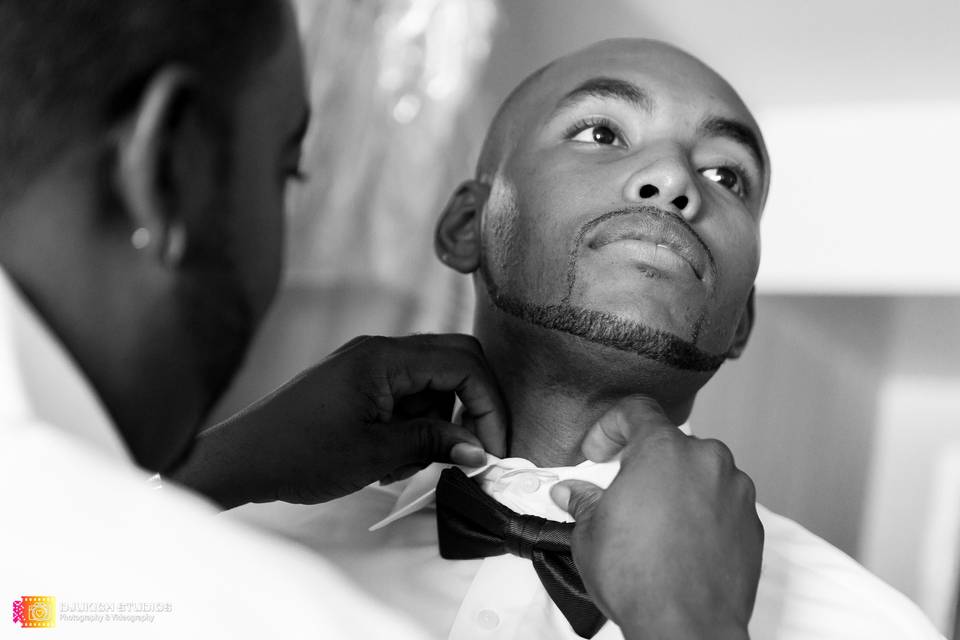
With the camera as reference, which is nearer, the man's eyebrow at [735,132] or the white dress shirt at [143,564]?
the white dress shirt at [143,564]

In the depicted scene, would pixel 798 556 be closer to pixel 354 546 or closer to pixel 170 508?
pixel 354 546

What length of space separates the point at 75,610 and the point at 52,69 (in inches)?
11.7

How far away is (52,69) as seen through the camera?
556mm

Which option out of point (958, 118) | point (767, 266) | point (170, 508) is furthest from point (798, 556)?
point (958, 118)

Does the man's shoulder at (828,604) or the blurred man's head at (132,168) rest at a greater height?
the blurred man's head at (132,168)

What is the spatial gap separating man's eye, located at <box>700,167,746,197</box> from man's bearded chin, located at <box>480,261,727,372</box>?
0.90 feet

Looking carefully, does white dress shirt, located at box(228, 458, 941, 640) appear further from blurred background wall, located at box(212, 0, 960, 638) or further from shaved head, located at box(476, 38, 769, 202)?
blurred background wall, located at box(212, 0, 960, 638)

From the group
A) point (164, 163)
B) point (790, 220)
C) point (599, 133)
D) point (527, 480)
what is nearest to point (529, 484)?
point (527, 480)

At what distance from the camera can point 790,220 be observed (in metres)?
3.36

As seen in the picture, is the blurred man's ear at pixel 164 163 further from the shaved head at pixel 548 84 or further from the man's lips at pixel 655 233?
the shaved head at pixel 548 84

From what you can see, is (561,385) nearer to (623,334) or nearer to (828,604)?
(623,334)

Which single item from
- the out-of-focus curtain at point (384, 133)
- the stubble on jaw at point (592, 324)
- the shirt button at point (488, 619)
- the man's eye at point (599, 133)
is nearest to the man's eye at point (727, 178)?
the man's eye at point (599, 133)

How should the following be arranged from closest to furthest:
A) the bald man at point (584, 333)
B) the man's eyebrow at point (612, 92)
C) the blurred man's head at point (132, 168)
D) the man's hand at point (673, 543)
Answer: the blurred man's head at point (132, 168), the man's hand at point (673, 543), the bald man at point (584, 333), the man's eyebrow at point (612, 92)

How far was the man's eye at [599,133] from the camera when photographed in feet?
4.80
